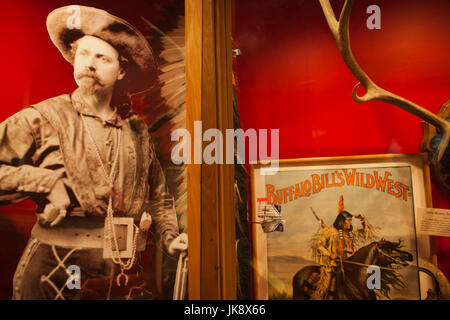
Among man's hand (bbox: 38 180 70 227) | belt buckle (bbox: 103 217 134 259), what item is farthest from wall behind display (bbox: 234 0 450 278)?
man's hand (bbox: 38 180 70 227)

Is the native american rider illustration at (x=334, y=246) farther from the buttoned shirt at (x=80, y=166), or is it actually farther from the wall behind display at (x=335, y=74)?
the buttoned shirt at (x=80, y=166)

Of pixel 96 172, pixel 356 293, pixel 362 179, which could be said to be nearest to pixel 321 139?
pixel 362 179

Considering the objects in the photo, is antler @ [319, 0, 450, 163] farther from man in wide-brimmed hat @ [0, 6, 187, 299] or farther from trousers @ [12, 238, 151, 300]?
trousers @ [12, 238, 151, 300]

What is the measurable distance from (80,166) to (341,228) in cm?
81

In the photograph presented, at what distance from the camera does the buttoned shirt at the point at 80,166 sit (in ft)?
2.94

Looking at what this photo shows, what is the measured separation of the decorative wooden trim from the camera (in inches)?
33.7

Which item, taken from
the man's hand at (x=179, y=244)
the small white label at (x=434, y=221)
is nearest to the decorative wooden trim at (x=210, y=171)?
the man's hand at (x=179, y=244)

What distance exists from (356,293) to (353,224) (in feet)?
→ 0.67

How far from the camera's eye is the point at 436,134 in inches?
35.7

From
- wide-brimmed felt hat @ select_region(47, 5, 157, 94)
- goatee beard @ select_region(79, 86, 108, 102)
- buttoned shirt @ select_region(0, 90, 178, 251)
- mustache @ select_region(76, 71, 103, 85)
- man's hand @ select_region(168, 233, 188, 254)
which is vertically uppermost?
wide-brimmed felt hat @ select_region(47, 5, 157, 94)

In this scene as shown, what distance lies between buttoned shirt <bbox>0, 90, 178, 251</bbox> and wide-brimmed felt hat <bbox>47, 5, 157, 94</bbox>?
0.52 feet

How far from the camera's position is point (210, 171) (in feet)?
2.87

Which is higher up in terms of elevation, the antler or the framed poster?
the antler

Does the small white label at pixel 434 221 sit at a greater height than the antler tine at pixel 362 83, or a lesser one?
lesser
